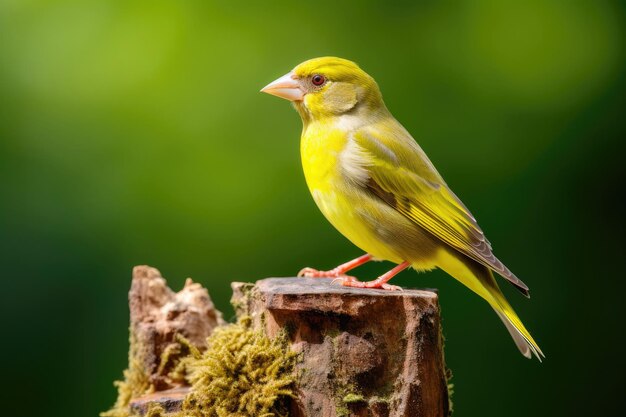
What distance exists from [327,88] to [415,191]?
2.20 feet

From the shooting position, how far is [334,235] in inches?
209

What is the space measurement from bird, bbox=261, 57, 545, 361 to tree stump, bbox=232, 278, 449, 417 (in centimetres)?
56

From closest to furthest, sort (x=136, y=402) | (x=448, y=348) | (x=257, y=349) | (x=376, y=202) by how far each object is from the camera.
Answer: (x=257, y=349) < (x=136, y=402) < (x=376, y=202) < (x=448, y=348)

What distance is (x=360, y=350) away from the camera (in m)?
3.13

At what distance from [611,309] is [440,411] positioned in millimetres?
2475

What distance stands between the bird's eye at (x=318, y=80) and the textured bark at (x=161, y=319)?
3.87 feet

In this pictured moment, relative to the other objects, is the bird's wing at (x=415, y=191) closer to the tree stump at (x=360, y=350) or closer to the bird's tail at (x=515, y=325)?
the bird's tail at (x=515, y=325)

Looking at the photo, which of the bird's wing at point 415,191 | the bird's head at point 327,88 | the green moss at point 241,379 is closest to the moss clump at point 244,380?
the green moss at point 241,379

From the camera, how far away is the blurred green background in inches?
207

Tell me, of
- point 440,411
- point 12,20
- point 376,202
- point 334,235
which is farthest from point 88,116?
point 440,411

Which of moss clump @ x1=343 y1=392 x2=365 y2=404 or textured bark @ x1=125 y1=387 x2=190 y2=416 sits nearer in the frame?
moss clump @ x1=343 y1=392 x2=365 y2=404

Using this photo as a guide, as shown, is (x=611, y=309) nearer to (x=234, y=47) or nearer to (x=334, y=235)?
(x=334, y=235)

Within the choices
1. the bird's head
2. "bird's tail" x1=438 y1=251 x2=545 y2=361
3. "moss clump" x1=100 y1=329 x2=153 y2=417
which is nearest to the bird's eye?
the bird's head

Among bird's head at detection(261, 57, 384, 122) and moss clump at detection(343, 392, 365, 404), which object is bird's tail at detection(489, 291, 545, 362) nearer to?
moss clump at detection(343, 392, 365, 404)
